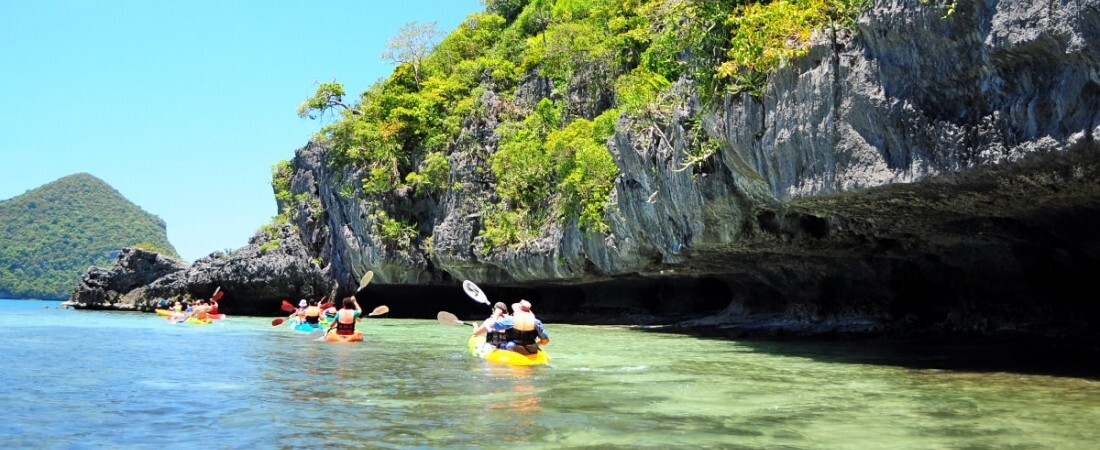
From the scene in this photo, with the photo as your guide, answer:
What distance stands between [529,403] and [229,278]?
3227 centimetres

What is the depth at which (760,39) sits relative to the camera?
12.4 metres

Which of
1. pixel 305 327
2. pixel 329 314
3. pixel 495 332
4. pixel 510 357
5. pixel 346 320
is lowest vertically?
pixel 510 357

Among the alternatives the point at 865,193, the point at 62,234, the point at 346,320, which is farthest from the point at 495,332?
the point at 62,234

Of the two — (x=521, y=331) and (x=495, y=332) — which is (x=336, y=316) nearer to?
(x=495, y=332)

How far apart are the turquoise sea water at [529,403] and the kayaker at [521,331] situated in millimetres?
434

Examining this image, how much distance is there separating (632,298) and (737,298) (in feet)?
16.9

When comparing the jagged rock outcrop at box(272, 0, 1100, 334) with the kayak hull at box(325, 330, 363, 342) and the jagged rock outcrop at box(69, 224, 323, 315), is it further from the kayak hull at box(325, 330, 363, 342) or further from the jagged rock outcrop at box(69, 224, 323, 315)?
the jagged rock outcrop at box(69, 224, 323, 315)

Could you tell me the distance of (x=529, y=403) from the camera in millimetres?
8773

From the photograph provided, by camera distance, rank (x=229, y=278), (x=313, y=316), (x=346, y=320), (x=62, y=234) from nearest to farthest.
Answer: (x=346, y=320)
(x=313, y=316)
(x=229, y=278)
(x=62, y=234)

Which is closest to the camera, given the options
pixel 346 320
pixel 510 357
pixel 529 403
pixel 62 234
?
pixel 529 403

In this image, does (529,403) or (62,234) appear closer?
(529,403)

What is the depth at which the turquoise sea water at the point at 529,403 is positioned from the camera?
22.5ft

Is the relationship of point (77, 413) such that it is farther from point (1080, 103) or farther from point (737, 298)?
point (737, 298)

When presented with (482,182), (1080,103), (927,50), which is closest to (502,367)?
(927,50)
